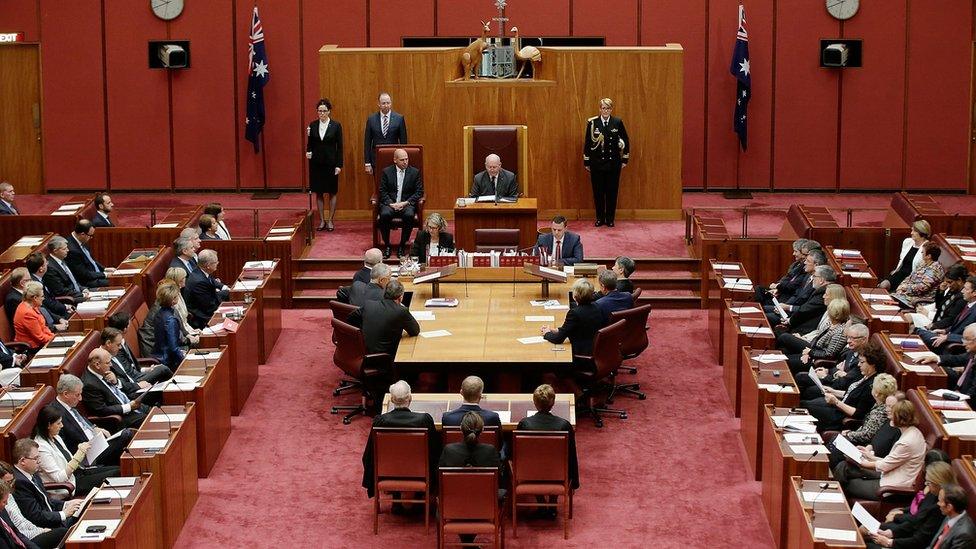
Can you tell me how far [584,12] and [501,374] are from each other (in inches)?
313

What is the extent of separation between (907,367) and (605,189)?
19.8ft

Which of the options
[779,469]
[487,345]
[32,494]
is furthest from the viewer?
[487,345]

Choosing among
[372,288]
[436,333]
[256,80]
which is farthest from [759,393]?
[256,80]

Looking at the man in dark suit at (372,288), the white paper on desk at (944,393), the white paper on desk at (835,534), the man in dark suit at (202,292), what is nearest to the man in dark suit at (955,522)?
the white paper on desk at (835,534)

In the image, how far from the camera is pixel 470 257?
12812 mm

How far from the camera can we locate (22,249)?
45.3ft

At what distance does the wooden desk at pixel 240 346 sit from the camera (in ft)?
37.0

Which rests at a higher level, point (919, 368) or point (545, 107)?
point (545, 107)

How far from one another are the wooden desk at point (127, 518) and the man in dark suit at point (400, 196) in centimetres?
600

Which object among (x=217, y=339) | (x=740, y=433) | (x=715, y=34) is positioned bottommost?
(x=740, y=433)

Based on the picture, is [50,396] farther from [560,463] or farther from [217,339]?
[560,463]

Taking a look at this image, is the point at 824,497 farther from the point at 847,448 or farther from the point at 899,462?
the point at 847,448

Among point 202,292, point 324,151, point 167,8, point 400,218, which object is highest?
point 167,8

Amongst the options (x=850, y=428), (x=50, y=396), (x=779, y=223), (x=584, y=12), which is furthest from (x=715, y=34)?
(x=50, y=396)
